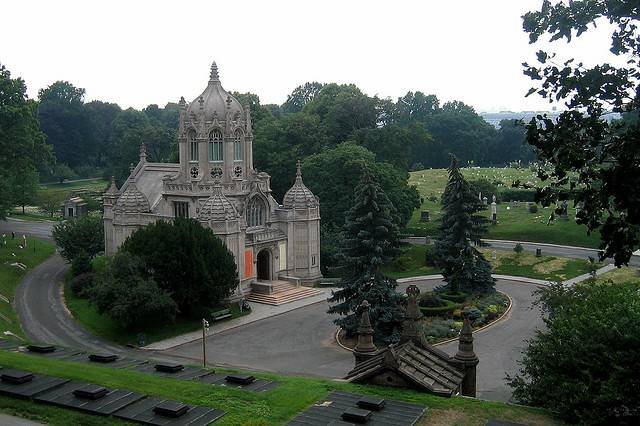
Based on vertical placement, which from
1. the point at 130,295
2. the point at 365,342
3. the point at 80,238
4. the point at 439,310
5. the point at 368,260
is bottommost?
the point at 439,310

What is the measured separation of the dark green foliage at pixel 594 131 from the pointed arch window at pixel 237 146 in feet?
139

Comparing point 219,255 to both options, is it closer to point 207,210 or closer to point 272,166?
point 207,210

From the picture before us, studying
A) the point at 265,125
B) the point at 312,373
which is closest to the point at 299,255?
the point at 312,373

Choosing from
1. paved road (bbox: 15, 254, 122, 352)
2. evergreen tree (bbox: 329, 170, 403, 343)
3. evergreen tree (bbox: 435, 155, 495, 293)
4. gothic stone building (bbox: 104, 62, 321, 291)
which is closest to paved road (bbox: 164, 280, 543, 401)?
evergreen tree (bbox: 329, 170, 403, 343)

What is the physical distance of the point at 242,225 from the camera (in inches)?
1969

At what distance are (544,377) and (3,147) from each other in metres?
54.2

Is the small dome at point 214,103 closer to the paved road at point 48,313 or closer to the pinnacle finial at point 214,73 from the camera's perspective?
the pinnacle finial at point 214,73

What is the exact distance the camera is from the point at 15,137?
6200 centimetres

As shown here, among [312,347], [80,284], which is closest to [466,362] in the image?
[312,347]

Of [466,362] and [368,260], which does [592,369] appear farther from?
[368,260]

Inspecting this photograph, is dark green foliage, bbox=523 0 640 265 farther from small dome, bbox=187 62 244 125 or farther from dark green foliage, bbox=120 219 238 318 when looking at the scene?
small dome, bbox=187 62 244 125

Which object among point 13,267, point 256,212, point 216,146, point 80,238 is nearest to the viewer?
point 216,146

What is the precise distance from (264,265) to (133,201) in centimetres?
1097

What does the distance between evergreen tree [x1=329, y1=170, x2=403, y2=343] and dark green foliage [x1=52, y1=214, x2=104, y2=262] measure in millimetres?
23838
